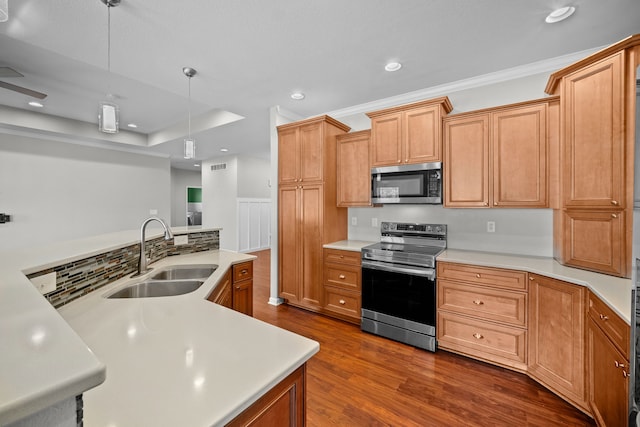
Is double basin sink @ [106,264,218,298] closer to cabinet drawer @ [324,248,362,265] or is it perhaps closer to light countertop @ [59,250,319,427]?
light countertop @ [59,250,319,427]

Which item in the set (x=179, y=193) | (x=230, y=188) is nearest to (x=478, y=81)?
(x=230, y=188)

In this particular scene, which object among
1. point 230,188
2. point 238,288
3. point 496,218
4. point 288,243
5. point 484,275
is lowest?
point 238,288

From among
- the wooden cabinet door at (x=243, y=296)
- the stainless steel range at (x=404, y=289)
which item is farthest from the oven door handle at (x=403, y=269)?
the wooden cabinet door at (x=243, y=296)

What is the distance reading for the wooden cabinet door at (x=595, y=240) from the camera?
174 cm

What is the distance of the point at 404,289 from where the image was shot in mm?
2588

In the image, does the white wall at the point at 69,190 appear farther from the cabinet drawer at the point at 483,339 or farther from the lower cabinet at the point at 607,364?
the lower cabinet at the point at 607,364

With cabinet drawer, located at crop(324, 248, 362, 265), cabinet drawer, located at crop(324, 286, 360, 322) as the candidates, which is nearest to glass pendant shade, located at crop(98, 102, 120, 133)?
cabinet drawer, located at crop(324, 248, 362, 265)

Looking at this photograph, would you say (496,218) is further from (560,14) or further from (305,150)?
(305,150)

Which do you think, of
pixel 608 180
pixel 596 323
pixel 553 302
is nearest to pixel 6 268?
pixel 596 323

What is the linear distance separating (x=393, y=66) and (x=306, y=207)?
5.83ft

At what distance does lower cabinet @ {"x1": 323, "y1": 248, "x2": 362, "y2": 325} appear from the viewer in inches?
117

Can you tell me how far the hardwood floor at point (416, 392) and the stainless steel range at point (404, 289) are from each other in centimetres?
15

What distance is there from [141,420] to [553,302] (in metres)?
2.45

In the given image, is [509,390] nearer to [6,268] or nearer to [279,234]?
[279,234]
